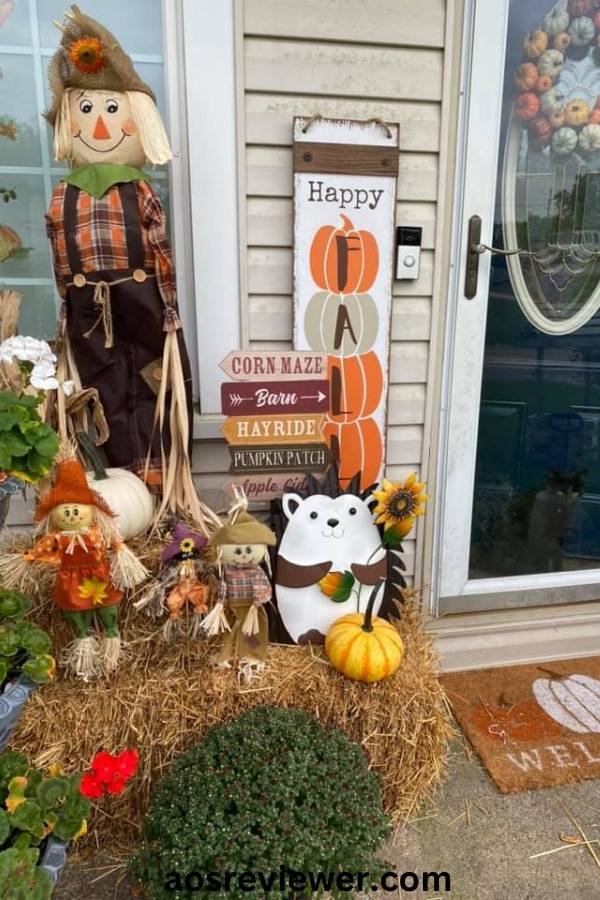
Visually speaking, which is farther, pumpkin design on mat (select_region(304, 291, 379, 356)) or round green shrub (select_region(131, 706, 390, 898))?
pumpkin design on mat (select_region(304, 291, 379, 356))

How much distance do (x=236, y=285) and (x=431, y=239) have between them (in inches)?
26.7

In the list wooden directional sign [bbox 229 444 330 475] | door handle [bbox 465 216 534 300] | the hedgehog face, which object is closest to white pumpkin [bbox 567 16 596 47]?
door handle [bbox 465 216 534 300]

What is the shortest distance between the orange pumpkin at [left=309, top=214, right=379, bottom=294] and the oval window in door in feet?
1.73

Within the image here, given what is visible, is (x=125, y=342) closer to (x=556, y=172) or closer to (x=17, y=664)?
(x=17, y=664)

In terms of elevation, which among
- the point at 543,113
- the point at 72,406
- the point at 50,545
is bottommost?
the point at 50,545

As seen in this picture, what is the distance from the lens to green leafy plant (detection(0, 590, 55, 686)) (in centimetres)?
120

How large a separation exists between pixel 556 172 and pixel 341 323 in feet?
3.08

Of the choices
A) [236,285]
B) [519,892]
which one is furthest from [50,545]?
[519,892]

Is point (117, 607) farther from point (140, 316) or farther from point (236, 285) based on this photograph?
point (236, 285)

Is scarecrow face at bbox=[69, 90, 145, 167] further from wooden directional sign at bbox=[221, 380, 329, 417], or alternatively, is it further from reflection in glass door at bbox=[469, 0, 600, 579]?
reflection in glass door at bbox=[469, 0, 600, 579]

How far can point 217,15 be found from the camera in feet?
5.64

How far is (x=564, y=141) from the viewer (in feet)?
6.73

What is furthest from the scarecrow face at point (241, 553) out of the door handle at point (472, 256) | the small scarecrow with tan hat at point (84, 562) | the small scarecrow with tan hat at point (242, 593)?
the door handle at point (472, 256)

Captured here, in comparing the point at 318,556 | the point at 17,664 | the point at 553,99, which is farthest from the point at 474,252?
the point at 17,664
